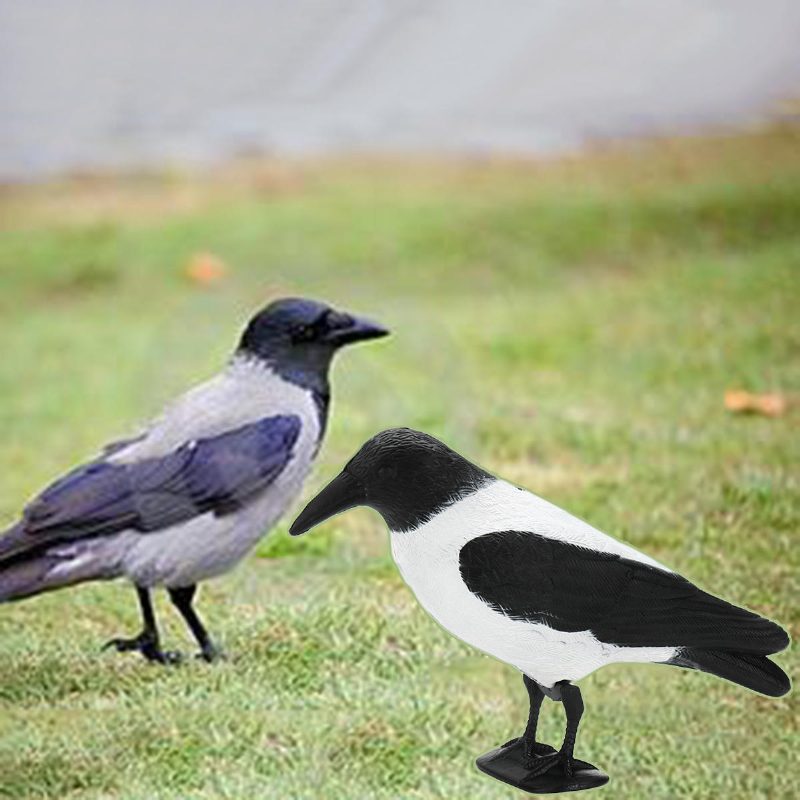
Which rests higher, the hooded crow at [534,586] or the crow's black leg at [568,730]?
the hooded crow at [534,586]

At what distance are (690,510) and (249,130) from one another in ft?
6.46

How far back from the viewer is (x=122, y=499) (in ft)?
5.16

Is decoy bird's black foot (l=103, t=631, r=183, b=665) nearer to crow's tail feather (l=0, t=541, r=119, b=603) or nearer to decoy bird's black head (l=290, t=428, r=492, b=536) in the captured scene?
crow's tail feather (l=0, t=541, r=119, b=603)

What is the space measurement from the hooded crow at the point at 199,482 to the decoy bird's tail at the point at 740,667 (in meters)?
0.44

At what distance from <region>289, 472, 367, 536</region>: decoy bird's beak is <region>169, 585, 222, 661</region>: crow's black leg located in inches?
9.2

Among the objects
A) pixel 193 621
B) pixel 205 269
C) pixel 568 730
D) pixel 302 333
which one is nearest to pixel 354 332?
pixel 302 333

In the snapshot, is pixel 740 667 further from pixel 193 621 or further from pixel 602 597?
pixel 193 621

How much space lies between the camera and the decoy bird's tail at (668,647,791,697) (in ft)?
4.49

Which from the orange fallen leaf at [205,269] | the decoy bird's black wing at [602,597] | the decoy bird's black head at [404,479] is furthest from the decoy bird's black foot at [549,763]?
the orange fallen leaf at [205,269]

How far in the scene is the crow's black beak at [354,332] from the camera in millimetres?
1605

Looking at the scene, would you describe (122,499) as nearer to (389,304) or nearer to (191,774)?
(191,774)

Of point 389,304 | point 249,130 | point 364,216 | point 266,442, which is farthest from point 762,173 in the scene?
point 266,442

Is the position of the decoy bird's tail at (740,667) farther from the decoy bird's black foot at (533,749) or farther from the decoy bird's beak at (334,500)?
the decoy bird's beak at (334,500)

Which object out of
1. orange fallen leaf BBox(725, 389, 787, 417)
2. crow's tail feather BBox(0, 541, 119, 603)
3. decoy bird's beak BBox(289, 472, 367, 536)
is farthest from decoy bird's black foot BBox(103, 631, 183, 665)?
orange fallen leaf BBox(725, 389, 787, 417)
